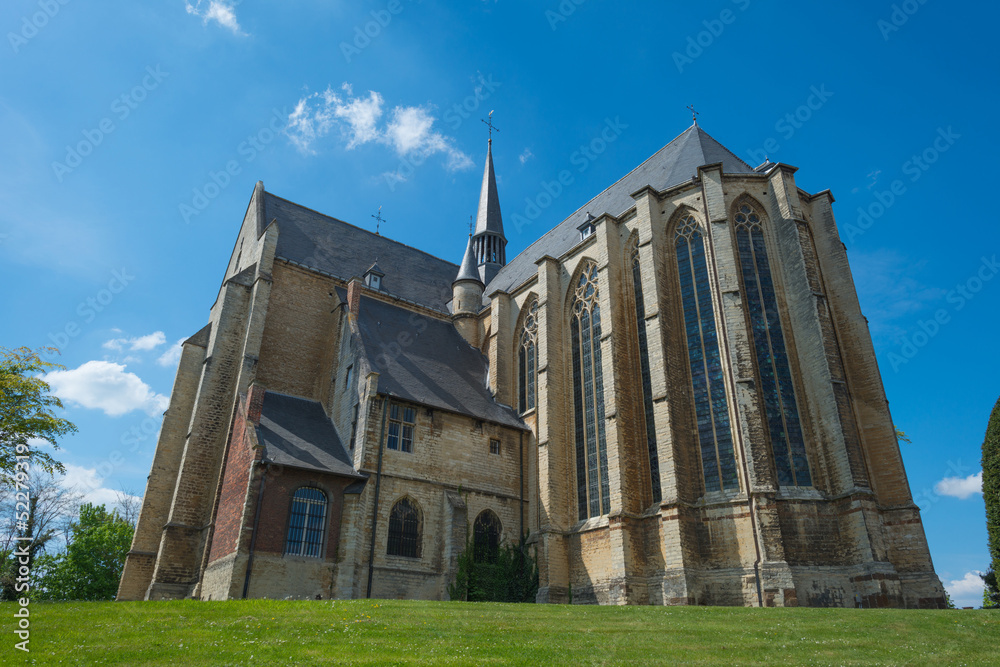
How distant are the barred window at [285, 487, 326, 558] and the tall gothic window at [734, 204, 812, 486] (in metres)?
13.5

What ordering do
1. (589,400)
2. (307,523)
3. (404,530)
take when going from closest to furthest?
1. (307,523)
2. (404,530)
3. (589,400)

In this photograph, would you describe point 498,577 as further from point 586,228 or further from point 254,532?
point 586,228

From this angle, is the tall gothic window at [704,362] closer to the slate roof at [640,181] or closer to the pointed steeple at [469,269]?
the slate roof at [640,181]

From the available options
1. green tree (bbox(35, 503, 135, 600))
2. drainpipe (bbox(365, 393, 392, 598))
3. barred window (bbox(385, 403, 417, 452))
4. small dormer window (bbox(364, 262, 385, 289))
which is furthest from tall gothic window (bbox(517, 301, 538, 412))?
green tree (bbox(35, 503, 135, 600))

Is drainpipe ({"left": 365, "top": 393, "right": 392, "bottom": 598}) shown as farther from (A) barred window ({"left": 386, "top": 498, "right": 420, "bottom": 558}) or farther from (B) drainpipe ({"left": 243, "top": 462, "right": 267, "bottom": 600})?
(B) drainpipe ({"left": 243, "top": 462, "right": 267, "bottom": 600})

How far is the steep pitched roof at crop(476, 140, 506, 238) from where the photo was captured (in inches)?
1704

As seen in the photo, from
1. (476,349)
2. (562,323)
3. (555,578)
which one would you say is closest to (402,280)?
(476,349)

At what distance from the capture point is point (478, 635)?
10570 mm

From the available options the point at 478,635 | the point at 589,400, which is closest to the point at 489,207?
the point at 589,400

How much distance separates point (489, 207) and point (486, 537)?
2694 centimetres

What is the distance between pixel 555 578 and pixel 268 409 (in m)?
11.3

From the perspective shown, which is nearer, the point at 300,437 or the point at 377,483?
the point at 377,483

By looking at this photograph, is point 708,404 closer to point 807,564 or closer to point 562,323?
point 807,564

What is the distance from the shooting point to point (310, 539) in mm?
19000
